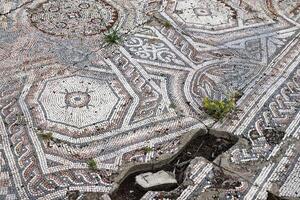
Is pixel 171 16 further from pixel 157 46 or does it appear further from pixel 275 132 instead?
pixel 275 132

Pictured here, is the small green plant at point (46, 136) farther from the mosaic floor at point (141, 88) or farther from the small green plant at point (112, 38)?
the small green plant at point (112, 38)

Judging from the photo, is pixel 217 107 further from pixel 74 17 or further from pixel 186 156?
pixel 74 17

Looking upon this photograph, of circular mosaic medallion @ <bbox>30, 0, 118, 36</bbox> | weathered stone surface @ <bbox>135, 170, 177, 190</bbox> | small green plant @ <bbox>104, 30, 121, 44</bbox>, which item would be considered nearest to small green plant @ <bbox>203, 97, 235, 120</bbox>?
weathered stone surface @ <bbox>135, 170, 177, 190</bbox>

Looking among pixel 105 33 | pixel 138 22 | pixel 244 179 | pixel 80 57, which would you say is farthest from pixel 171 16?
pixel 244 179

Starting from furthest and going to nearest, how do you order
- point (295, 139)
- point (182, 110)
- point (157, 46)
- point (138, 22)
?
point (138, 22)
point (157, 46)
point (182, 110)
point (295, 139)

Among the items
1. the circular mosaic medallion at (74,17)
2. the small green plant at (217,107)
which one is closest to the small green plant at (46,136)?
the small green plant at (217,107)
